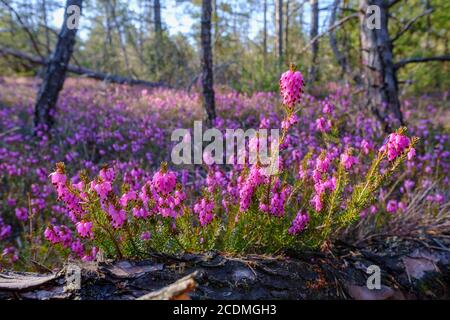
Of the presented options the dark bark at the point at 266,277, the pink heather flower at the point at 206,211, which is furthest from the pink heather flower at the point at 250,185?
the dark bark at the point at 266,277

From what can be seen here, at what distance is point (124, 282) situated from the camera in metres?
1.80

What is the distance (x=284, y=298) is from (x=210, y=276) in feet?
1.33

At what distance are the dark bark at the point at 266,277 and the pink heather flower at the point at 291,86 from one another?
860 millimetres

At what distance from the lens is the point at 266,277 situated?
2.07m

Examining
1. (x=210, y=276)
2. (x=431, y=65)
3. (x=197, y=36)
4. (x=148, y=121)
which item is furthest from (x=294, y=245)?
(x=197, y=36)

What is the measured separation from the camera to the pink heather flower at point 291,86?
1.97 metres

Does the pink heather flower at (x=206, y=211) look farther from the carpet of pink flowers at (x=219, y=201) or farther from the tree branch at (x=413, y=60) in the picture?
the tree branch at (x=413, y=60)

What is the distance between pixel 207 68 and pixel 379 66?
2.82 meters

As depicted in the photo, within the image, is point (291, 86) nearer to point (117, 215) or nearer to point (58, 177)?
point (117, 215)

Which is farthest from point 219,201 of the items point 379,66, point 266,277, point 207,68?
point 207,68

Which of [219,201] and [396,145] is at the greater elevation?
[396,145]

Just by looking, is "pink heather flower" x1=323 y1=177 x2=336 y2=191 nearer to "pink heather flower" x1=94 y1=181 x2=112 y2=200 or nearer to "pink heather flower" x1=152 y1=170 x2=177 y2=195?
"pink heather flower" x1=152 y1=170 x2=177 y2=195

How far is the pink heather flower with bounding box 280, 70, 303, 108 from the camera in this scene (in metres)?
1.97

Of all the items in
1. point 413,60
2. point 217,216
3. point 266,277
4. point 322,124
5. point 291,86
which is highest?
point 413,60
